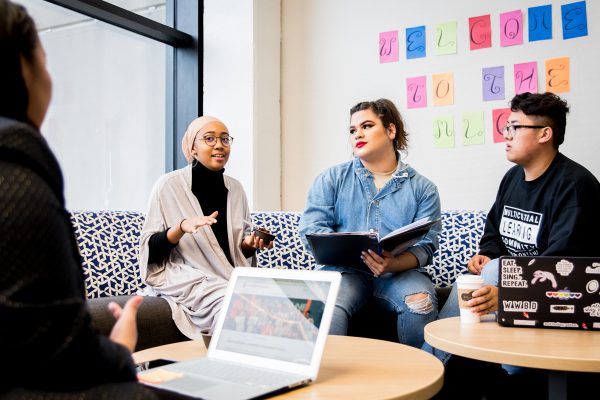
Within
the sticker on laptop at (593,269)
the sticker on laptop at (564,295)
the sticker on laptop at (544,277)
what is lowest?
the sticker on laptop at (564,295)

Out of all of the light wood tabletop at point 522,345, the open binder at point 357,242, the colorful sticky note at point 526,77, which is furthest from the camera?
the colorful sticky note at point 526,77

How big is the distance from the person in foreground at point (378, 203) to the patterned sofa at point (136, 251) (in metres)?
0.22

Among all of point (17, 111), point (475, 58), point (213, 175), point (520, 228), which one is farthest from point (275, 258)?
point (17, 111)

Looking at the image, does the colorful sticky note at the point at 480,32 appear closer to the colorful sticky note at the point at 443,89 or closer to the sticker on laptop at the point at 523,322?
the colorful sticky note at the point at 443,89

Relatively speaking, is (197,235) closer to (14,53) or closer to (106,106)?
(106,106)

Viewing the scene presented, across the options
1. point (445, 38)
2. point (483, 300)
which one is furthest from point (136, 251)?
point (445, 38)

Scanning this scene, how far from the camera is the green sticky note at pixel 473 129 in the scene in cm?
286

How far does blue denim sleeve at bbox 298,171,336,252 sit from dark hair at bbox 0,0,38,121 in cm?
169

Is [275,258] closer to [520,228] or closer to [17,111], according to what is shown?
[520,228]

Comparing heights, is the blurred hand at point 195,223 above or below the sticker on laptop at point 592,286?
above

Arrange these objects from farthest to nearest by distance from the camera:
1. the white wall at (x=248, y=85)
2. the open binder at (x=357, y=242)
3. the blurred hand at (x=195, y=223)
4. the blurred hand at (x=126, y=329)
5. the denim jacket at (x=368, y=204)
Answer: the white wall at (x=248, y=85) → the denim jacket at (x=368, y=204) → the blurred hand at (x=195, y=223) → the open binder at (x=357, y=242) → the blurred hand at (x=126, y=329)

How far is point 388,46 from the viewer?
3139 mm

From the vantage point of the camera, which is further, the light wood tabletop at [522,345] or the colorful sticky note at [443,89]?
the colorful sticky note at [443,89]

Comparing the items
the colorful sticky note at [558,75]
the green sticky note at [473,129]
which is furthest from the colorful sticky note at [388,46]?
the colorful sticky note at [558,75]
